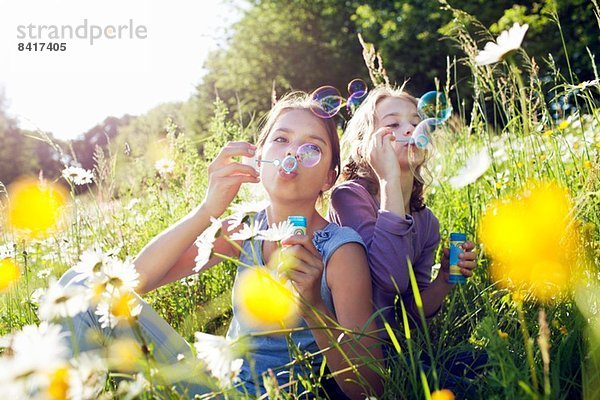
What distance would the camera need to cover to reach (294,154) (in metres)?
1.92

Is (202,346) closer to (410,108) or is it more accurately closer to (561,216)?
(561,216)

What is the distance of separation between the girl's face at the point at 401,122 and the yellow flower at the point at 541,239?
0.29m

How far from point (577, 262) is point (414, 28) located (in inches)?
633

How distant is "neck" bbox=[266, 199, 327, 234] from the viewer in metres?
1.96

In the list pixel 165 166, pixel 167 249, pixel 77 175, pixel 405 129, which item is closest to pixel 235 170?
pixel 167 249

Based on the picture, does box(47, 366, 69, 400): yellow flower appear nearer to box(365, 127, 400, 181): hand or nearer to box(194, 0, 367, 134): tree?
box(365, 127, 400, 181): hand

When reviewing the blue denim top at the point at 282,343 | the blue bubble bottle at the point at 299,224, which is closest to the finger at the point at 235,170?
the blue denim top at the point at 282,343

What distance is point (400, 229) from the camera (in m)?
1.78

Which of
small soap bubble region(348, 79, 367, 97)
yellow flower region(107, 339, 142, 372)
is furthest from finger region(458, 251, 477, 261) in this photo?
small soap bubble region(348, 79, 367, 97)

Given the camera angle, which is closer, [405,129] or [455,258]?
[455,258]

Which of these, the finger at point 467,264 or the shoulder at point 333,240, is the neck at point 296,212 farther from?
the finger at point 467,264

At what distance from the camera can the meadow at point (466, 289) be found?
103 cm

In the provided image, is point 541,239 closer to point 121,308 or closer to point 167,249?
point 167,249

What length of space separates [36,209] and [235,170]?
127 centimetres
